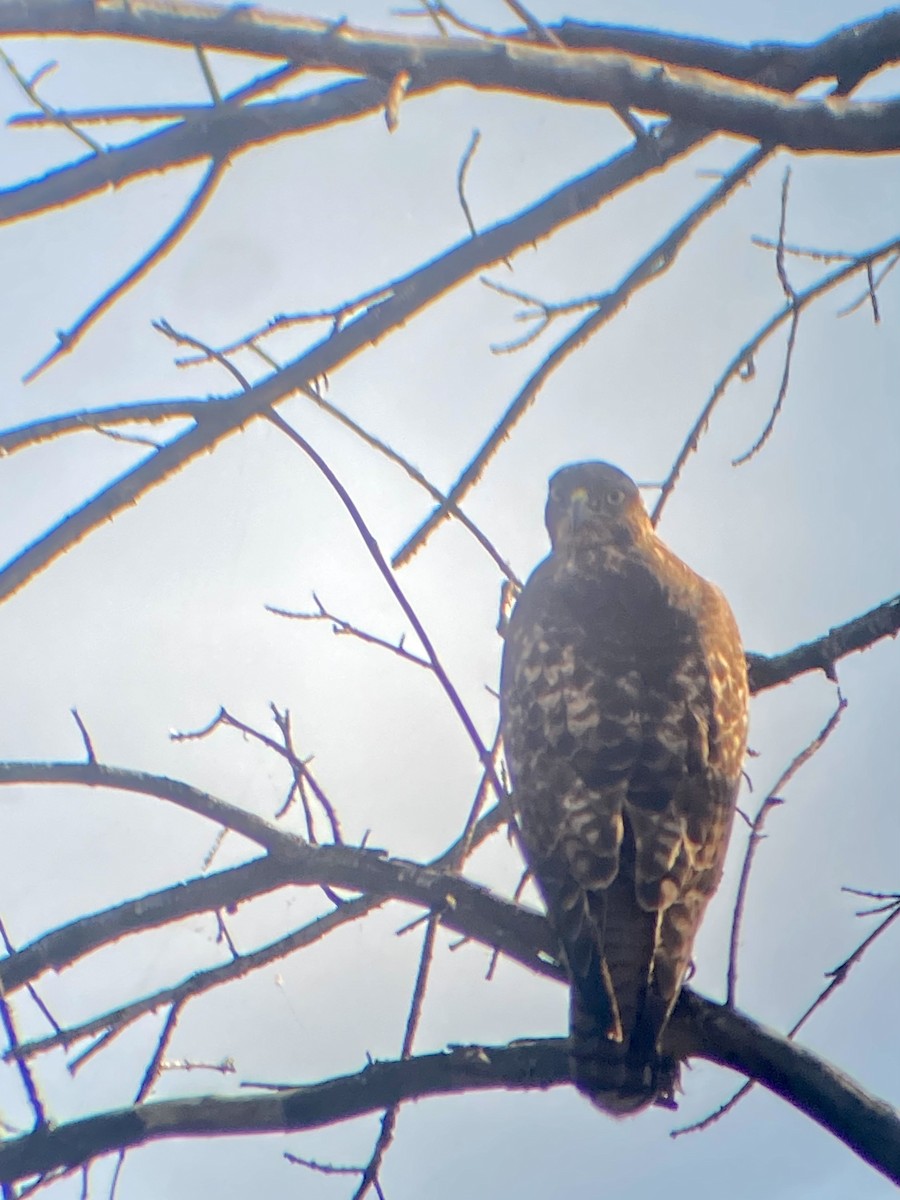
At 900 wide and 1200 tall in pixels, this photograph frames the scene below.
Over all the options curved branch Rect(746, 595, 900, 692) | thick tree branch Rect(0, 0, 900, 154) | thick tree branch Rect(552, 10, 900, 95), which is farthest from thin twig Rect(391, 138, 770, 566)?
curved branch Rect(746, 595, 900, 692)

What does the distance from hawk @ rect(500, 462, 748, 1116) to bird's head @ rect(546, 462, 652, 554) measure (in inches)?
18.9

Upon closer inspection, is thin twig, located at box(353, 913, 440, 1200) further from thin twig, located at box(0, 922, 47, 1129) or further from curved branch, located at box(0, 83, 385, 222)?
curved branch, located at box(0, 83, 385, 222)

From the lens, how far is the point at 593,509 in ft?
16.6

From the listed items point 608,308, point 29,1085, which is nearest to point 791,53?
point 608,308

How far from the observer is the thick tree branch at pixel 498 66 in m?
1.75

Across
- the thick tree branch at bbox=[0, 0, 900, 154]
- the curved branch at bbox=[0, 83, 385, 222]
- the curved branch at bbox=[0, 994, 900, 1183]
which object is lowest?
the curved branch at bbox=[0, 994, 900, 1183]

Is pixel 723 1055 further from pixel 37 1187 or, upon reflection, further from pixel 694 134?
pixel 694 134

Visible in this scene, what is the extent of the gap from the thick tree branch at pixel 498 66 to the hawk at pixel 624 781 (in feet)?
6.17

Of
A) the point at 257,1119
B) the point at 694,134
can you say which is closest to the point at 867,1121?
the point at 257,1119

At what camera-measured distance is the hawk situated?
300 cm

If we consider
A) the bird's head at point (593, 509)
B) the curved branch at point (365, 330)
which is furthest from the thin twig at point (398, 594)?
the bird's head at point (593, 509)

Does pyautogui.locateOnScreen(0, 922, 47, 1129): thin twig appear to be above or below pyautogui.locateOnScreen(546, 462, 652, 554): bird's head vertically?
below

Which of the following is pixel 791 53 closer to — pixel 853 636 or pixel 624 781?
pixel 853 636

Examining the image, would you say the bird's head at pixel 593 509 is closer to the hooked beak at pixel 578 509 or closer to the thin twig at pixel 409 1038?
the hooked beak at pixel 578 509
